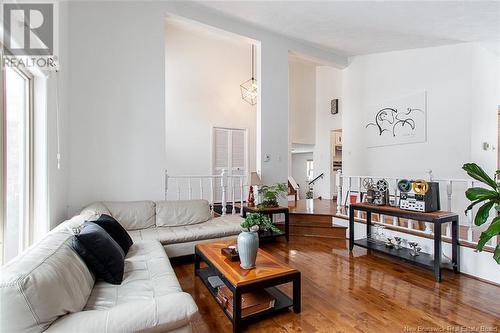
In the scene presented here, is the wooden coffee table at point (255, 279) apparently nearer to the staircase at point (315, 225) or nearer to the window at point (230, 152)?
the staircase at point (315, 225)

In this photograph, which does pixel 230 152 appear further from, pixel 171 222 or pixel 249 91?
pixel 171 222

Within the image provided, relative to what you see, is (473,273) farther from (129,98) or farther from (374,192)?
(129,98)

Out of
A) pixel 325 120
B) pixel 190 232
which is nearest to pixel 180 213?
pixel 190 232

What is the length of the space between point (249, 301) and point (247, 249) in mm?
405

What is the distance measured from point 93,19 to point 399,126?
5.43 meters

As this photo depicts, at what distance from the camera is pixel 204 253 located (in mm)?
2418

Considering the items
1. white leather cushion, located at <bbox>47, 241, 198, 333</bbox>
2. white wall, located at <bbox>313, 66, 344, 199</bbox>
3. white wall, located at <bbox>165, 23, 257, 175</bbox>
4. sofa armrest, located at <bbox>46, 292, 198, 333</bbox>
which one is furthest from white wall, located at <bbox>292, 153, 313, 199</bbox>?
sofa armrest, located at <bbox>46, 292, 198, 333</bbox>

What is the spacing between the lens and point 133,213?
3285 millimetres

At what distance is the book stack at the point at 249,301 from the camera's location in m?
1.93

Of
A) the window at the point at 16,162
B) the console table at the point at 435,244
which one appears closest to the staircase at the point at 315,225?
the console table at the point at 435,244

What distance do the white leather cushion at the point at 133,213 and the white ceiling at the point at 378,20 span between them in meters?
3.27

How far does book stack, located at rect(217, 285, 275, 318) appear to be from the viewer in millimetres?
1927

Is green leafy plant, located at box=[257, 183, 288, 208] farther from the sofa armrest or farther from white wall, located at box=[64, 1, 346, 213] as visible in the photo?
the sofa armrest

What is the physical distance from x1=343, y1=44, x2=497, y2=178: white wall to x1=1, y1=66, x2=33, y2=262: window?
5.56 m
